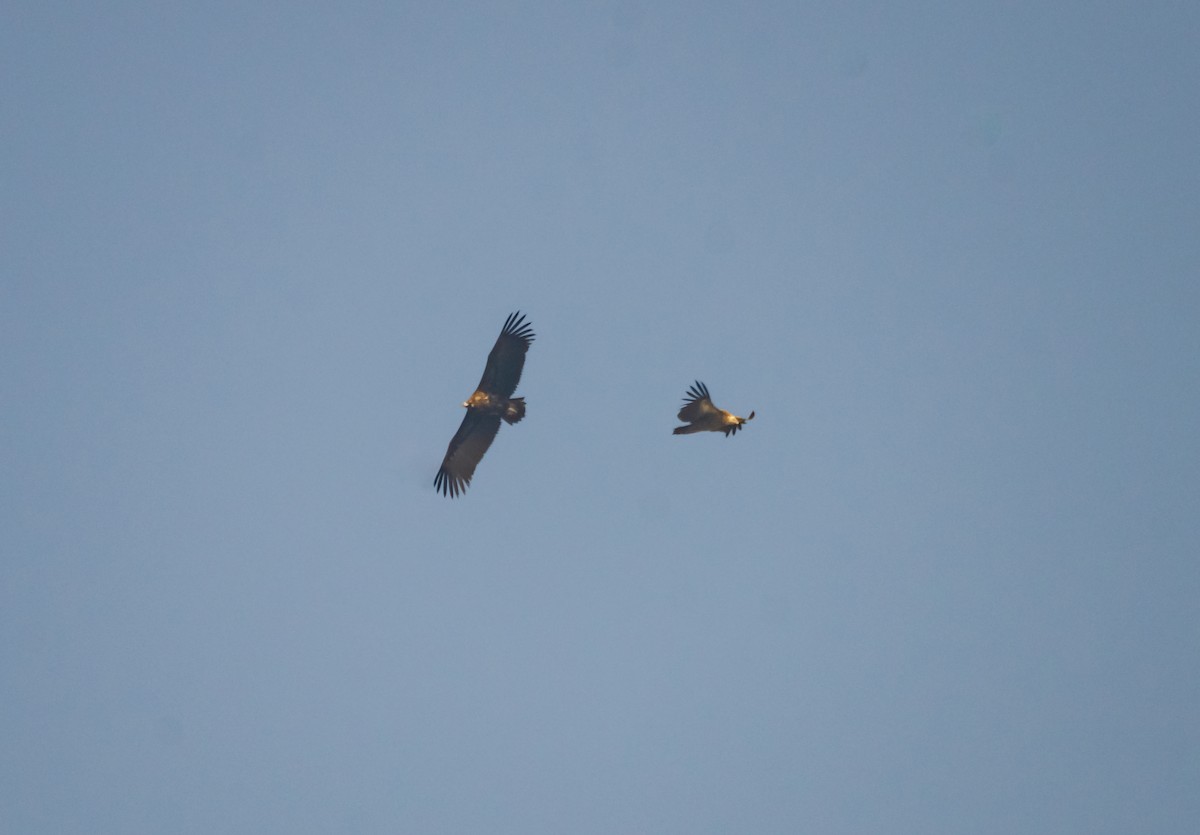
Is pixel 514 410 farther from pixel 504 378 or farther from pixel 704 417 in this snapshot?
pixel 704 417

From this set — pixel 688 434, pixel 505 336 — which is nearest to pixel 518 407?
pixel 505 336

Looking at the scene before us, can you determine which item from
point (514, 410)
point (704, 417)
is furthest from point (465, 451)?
point (704, 417)

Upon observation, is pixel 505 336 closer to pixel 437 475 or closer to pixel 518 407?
pixel 518 407

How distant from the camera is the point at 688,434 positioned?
2850 cm

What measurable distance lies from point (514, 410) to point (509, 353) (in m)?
1.38

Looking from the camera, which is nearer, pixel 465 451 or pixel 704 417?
pixel 704 417

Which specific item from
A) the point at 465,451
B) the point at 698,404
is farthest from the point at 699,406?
the point at 465,451

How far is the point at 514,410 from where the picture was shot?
32156 mm

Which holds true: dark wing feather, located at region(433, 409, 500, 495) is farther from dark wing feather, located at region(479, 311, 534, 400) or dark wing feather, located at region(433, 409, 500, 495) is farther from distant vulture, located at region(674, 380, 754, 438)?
distant vulture, located at region(674, 380, 754, 438)

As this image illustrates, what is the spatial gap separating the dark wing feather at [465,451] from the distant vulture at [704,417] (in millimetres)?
6817

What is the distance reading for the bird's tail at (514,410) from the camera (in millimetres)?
32125

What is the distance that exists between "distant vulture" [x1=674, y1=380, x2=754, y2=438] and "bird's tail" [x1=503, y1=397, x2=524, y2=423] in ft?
16.4

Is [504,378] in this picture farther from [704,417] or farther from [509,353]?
[704,417]

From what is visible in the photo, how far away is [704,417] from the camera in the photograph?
28.3 meters
